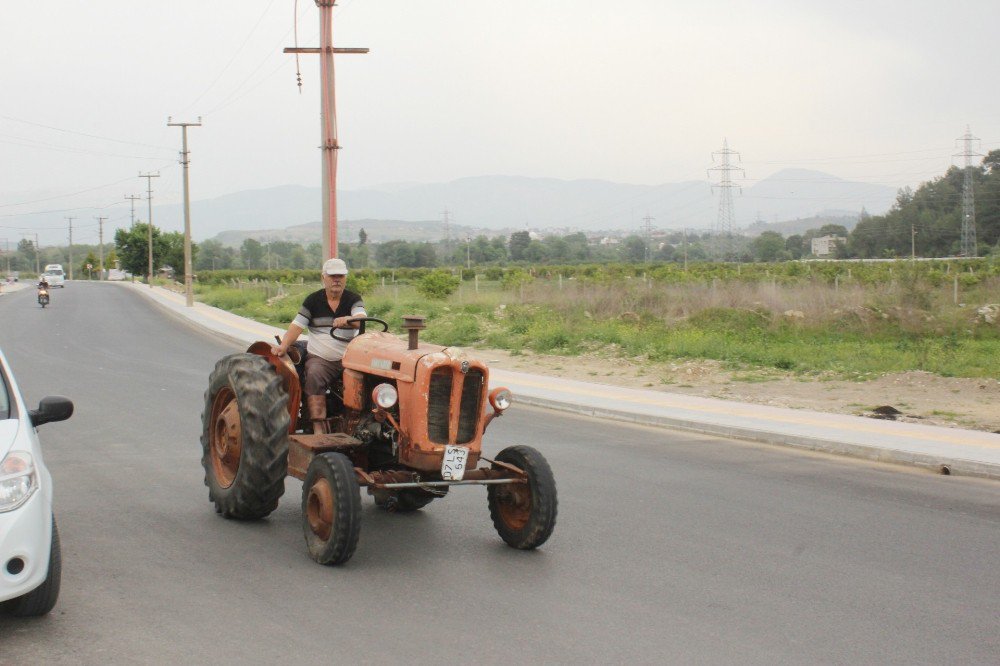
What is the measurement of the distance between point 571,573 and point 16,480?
11.4 feet

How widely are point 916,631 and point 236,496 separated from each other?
4854 mm

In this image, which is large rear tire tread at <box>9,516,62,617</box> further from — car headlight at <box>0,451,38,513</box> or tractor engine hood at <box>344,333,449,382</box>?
tractor engine hood at <box>344,333,449,382</box>

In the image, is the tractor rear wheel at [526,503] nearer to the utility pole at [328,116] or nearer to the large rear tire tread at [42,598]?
the large rear tire tread at [42,598]

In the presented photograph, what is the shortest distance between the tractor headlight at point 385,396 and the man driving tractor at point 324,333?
1.02 m

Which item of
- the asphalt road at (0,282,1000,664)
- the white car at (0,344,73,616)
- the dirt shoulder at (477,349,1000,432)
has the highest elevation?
the white car at (0,344,73,616)

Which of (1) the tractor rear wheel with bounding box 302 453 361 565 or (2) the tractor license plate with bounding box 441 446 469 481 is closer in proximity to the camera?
(1) the tractor rear wheel with bounding box 302 453 361 565

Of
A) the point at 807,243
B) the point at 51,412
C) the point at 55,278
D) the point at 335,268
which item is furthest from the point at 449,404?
the point at 807,243

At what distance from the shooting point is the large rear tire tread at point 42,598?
5.55m

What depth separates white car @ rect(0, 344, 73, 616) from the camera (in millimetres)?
5141

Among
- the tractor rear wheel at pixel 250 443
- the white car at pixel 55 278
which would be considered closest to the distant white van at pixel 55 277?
the white car at pixel 55 278

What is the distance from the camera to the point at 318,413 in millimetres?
7945

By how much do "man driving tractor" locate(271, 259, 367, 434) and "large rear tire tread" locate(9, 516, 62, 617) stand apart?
8.46 feet

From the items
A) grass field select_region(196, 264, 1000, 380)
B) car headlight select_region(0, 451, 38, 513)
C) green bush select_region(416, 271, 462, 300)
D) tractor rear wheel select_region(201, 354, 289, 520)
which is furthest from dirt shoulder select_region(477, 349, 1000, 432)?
green bush select_region(416, 271, 462, 300)

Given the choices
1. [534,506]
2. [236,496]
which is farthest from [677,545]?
[236,496]
